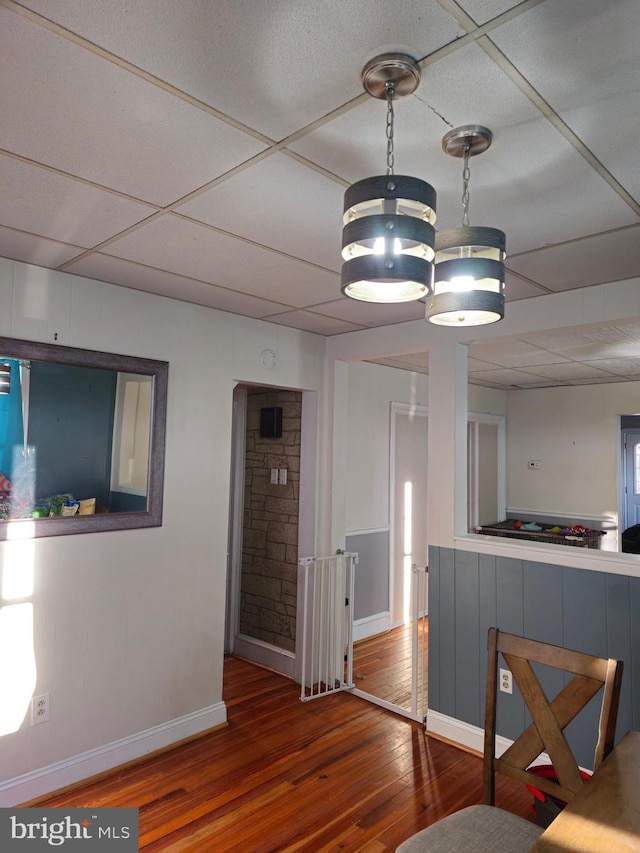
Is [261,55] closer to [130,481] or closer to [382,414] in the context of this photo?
[130,481]

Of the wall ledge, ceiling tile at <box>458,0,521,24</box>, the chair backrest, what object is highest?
ceiling tile at <box>458,0,521,24</box>

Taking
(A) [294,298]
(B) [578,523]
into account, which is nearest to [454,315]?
(A) [294,298]

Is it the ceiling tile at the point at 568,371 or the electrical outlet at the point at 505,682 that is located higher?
the ceiling tile at the point at 568,371

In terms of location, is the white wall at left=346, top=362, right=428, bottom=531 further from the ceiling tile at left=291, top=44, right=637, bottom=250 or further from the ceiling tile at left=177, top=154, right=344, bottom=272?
the ceiling tile at left=291, top=44, right=637, bottom=250

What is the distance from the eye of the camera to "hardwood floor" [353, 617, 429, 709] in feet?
12.7

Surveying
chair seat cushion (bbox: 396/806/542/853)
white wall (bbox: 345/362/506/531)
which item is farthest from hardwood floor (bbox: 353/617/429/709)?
chair seat cushion (bbox: 396/806/542/853)

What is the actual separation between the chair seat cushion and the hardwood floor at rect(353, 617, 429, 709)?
6.34ft

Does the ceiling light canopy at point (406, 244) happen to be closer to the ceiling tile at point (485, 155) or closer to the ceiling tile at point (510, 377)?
the ceiling tile at point (485, 155)

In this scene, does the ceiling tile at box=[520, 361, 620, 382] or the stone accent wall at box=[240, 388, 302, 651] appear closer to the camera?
the stone accent wall at box=[240, 388, 302, 651]

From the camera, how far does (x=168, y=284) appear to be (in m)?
2.98

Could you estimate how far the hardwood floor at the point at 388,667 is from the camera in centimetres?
388

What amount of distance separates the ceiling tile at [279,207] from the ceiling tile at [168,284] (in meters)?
0.73

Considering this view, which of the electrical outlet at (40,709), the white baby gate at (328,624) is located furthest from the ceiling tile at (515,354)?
the electrical outlet at (40,709)

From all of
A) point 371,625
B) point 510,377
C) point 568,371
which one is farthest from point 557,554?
point 510,377
